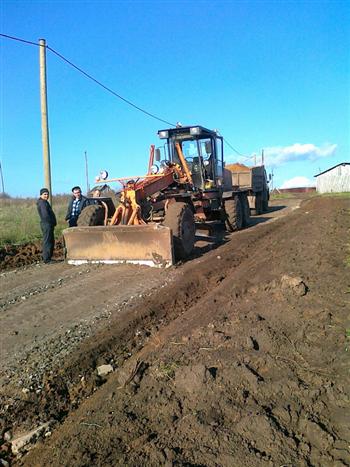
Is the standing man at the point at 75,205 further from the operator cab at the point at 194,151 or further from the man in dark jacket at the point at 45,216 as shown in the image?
the operator cab at the point at 194,151

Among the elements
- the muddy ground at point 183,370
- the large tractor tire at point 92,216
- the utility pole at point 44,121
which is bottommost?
the muddy ground at point 183,370

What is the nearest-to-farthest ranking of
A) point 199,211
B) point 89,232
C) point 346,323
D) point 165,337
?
point 346,323, point 165,337, point 89,232, point 199,211

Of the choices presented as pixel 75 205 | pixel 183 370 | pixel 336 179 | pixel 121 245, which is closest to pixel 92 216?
pixel 75 205

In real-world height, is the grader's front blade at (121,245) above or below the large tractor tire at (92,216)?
below

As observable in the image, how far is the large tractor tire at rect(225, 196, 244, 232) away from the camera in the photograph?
43.1 feet

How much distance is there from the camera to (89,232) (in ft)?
28.6

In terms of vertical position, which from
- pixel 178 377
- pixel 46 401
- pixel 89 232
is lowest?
pixel 46 401

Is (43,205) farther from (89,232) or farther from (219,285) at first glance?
(219,285)

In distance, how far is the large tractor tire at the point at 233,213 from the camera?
13.1 meters

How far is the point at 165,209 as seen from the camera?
9.70m

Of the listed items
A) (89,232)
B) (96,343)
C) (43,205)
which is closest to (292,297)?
(96,343)

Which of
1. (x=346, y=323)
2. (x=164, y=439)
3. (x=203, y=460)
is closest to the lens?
(x=203, y=460)

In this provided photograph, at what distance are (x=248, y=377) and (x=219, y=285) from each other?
11.2 ft

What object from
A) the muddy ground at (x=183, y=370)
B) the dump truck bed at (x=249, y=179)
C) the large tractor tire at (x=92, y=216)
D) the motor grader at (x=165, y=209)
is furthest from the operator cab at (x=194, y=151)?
the dump truck bed at (x=249, y=179)
